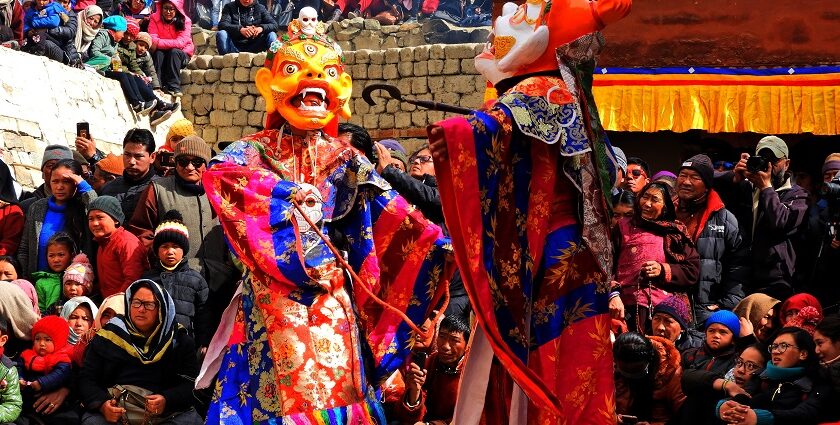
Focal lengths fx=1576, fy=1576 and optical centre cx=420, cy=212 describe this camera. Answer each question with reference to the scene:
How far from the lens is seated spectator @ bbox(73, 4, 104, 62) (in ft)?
47.2

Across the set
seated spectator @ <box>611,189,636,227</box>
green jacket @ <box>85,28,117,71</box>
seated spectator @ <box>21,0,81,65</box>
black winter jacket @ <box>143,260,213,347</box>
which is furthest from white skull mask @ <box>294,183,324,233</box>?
green jacket @ <box>85,28,117,71</box>

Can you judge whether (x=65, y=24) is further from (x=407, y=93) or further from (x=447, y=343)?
(x=447, y=343)

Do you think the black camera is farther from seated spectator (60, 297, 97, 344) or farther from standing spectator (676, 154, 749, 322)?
seated spectator (60, 297, 97, 344)

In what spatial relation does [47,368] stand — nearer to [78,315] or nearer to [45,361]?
[45,361]

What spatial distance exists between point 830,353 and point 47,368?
4212mm

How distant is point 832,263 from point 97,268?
427cm

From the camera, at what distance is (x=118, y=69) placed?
14.8 m

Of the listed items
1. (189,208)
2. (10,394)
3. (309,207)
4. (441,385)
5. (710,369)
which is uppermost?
(309,207)

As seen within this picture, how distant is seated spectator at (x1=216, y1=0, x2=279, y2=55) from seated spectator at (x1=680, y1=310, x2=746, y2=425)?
9.45 metres

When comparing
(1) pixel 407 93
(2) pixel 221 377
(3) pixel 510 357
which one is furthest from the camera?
(1) pixel 407 93

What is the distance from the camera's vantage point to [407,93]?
16.1 metres

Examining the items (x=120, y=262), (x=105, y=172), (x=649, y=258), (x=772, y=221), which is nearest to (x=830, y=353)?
(x=649, y=258)

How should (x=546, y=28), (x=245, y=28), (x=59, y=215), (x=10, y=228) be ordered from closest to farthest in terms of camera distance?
(x=546, y=28), (x=59, y=215), (x=10, y=228), (x=245, y=28)

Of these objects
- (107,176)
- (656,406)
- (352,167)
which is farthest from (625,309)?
(107,176)
